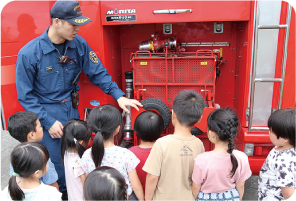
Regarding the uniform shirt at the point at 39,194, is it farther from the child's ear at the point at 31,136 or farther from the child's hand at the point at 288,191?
the child's hand at the point at 288,191

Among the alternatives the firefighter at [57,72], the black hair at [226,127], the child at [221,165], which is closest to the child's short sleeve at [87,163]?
the firefighter at [57,72]

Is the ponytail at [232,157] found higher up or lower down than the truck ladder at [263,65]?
lower down

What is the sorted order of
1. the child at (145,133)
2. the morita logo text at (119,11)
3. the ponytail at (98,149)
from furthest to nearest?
the morita logo text at (119,11), the child at (145,133), the ponytail at (98,149)

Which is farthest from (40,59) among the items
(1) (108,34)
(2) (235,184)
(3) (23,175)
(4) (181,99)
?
(2) (235,184)

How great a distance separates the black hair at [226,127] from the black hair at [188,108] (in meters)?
0.11

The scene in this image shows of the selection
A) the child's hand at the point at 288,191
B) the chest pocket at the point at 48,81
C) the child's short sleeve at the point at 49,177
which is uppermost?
the chest pocket at the point at 48,81

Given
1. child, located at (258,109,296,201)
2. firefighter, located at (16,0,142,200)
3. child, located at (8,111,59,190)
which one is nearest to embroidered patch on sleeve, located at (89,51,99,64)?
firefighter, located at (16,0,142,200)

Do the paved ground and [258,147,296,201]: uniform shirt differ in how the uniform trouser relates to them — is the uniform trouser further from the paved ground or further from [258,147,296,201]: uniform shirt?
[258,147,296,201]: uniform shirt

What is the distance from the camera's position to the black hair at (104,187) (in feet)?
4.22

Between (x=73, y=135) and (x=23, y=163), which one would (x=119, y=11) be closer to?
(x=73, y=135)

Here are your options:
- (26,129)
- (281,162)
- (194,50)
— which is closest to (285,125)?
(281,162)

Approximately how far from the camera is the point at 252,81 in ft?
7.79

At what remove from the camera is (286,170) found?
173 centimetres

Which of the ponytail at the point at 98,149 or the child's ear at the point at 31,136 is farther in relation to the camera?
the child's ear at the point at 31,136
